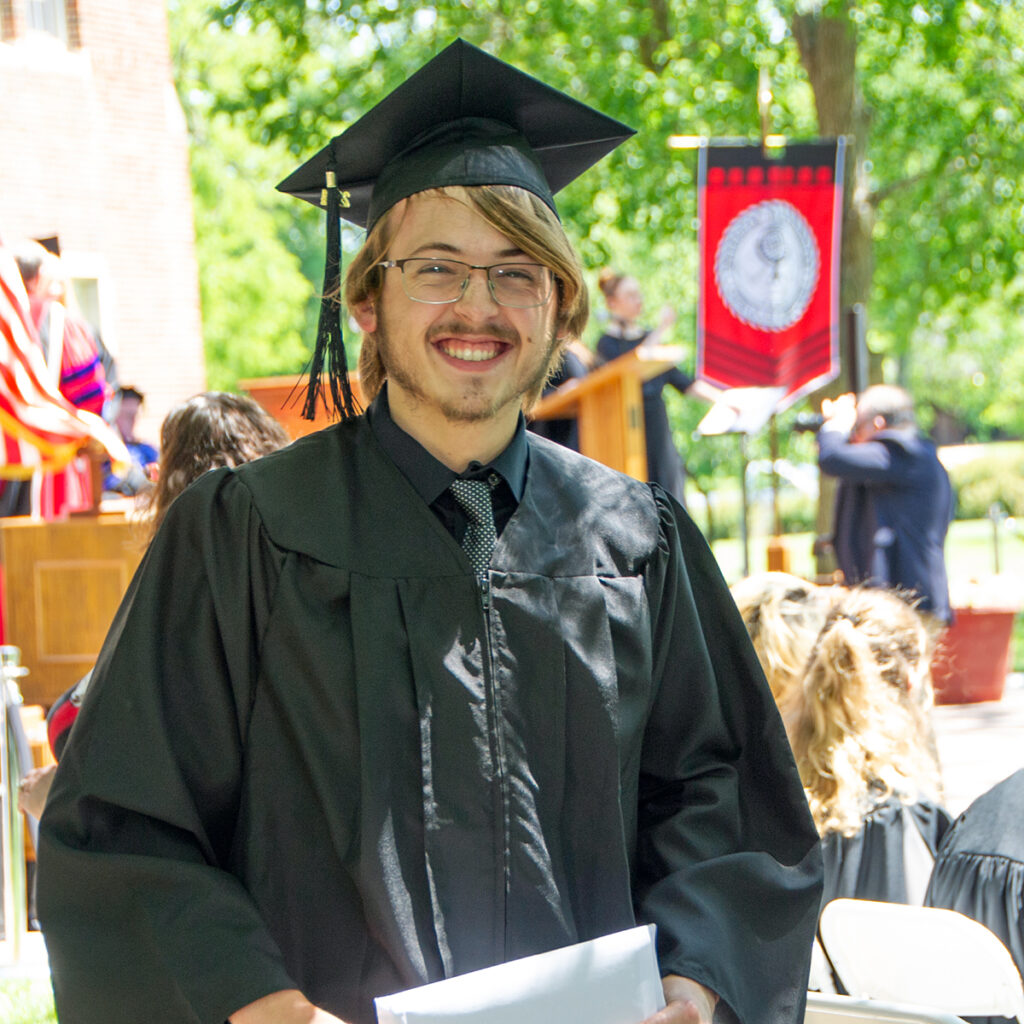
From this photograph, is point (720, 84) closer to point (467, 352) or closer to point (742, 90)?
point (742, 90)

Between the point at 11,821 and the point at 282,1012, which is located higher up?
the point at 282,1012

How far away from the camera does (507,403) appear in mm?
1785

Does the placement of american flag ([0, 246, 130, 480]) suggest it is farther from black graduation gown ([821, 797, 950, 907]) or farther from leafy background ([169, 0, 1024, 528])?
leafy background ([169, 0, 1024, 528])

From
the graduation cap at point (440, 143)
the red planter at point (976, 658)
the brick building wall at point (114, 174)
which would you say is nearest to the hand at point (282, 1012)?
the graduation cap at point (440, 143)

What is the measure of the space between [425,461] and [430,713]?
0.35 meters

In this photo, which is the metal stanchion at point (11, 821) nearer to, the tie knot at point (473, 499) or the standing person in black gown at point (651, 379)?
the tie knot at point (473, 499)

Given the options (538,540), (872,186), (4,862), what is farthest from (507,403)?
(872,186)

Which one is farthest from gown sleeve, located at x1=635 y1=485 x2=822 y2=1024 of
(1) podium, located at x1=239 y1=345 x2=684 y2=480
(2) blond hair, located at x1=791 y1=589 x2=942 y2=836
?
(1) podium, located at x1=239 y1=345 x2=684 y2=480

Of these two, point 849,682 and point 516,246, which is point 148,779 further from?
point 849,682

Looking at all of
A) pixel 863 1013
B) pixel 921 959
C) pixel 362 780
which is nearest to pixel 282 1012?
pixel 362 780

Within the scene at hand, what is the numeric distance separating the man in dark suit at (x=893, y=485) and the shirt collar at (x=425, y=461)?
546 cm

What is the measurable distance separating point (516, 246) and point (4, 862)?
3.19 metres

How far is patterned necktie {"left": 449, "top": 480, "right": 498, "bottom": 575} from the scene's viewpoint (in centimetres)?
171

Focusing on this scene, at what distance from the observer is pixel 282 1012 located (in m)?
1.46
